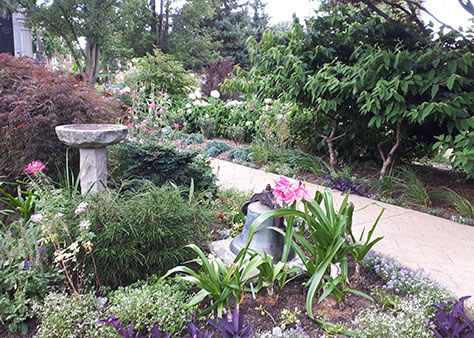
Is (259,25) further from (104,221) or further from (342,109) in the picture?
(104,221)

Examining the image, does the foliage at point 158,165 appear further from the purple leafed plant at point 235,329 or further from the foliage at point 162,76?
the foliage at point 162,76

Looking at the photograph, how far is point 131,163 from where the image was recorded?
12.5 feet

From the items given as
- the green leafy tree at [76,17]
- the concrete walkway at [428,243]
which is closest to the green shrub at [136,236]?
the concrete walkway at [428,243]

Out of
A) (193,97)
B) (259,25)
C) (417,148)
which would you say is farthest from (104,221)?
(259,25)

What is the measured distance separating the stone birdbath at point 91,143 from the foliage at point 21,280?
602 mm

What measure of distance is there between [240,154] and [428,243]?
12.5 ft

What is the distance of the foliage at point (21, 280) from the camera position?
1.82 metres

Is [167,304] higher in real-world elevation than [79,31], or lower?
lower

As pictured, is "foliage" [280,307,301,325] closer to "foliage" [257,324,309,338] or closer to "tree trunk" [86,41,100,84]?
"foliage" [257,324,309,338]

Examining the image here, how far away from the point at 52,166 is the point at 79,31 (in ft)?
46.7

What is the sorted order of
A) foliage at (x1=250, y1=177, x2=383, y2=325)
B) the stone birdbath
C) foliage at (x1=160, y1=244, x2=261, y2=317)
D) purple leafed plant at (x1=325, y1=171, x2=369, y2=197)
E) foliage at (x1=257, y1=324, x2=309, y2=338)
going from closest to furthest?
foliage at (x1=257, y1=324, x2=309, y2=338)
foliage at (x1=160, y1=244, x2=261, y2=317)
foliage at (x1=250, y1=177, x2=383, y2=325)
the stone birdbath
purple leafed plant at (x1=325, y1=171, x2=369, y2=197)

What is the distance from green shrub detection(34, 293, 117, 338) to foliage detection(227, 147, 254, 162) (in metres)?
4.46

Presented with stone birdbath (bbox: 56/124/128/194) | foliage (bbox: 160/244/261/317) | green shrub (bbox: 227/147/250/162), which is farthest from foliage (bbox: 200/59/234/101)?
foliage (bbox: 160/244/261/317)

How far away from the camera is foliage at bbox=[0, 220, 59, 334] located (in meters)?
1.82
